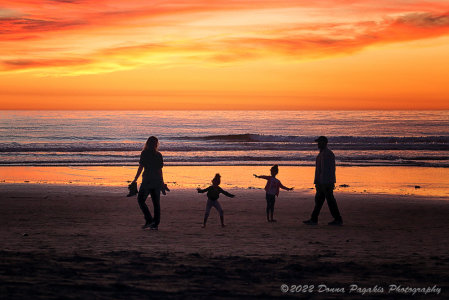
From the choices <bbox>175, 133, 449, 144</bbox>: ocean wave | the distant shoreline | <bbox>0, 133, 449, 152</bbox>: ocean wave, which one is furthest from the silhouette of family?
<bbox>175, 133, 449, 144</bbox>: ocean wave

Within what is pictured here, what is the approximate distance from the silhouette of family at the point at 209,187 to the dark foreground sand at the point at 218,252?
0.38m

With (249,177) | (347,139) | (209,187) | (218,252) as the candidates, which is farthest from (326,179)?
(347,139)

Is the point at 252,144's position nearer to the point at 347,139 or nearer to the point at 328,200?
the point at 347,139

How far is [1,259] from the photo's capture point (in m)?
5.37

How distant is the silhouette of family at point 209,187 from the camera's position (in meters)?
8.30

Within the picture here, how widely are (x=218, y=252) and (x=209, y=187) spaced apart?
2741 mm

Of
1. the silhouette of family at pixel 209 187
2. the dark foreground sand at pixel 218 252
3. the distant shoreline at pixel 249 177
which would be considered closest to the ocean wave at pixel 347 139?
the distant shoreline at pixel 249 177

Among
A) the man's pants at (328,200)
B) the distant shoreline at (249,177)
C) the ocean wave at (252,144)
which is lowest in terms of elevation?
the distant shoreline at (249,177)

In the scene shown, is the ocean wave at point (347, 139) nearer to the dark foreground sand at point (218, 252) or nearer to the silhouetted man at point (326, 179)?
the dark foreground sand at point (218, 252)

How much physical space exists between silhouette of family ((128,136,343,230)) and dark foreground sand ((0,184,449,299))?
1.24ft

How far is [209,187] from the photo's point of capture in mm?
8883

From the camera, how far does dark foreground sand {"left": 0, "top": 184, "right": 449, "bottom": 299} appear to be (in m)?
4.38

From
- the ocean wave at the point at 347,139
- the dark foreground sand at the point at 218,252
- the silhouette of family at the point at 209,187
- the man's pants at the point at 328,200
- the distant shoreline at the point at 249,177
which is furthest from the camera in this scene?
the ocean wave at the point at 347,139

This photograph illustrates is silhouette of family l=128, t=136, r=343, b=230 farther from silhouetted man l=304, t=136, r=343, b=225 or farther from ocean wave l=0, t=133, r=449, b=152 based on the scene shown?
ocean wave l=0, t=133, r=449, b=152
